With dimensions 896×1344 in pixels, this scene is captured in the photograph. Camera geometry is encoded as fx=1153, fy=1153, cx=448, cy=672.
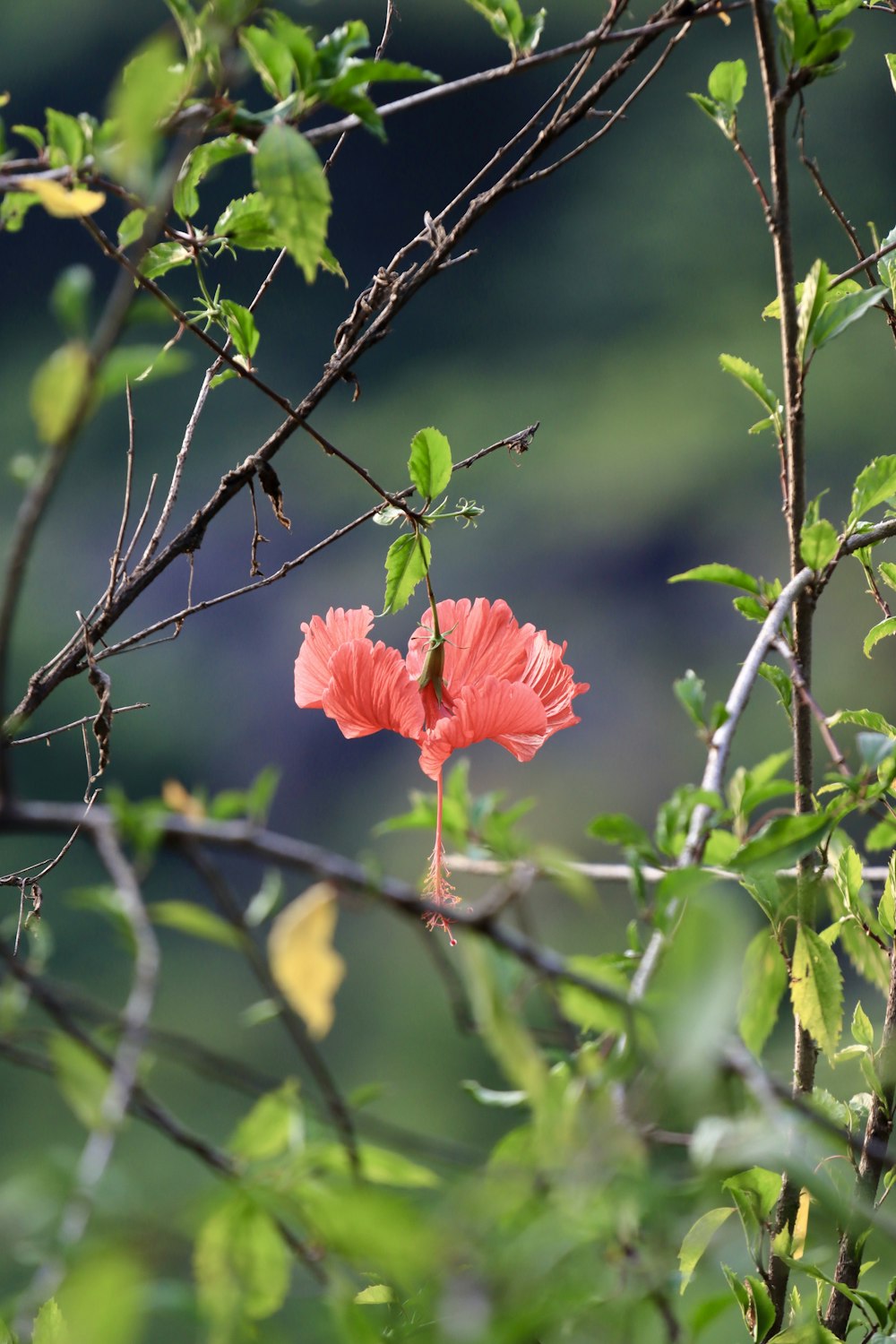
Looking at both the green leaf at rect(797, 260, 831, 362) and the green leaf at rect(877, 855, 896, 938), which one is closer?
the green leaf at rect(797, 260, 831, 362)

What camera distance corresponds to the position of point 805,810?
0.36 metres

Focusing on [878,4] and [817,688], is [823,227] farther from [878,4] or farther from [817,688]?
[878,4]

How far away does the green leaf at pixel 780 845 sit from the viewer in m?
0.24

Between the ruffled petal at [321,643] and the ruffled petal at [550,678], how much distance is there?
0.21 feet

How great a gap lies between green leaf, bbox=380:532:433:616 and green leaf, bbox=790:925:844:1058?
17cm

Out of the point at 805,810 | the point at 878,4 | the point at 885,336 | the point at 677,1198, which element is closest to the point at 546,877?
the point at 677,1198

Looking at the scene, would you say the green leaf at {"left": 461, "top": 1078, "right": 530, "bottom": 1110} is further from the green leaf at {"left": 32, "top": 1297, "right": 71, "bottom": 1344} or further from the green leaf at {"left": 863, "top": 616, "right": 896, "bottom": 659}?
the green leaf at {"left": 863, "top": 616, "right": 896, "bottom": 659}

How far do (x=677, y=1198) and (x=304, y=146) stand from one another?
0.21 meters

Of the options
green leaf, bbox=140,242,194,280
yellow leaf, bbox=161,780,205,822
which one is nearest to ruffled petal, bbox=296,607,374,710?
green leaf, bbox=140,242,194,280

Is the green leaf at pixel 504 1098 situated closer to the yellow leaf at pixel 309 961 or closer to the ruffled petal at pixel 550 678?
the yellow leaf at pixel 309 961

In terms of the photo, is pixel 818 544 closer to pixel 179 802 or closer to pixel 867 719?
pixel 867 719

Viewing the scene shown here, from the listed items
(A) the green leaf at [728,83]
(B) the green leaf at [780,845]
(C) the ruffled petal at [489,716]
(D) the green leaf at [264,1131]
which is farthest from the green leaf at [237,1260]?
(A) the green leaf at [728,83]

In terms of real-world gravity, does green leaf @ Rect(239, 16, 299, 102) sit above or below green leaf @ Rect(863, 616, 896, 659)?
above

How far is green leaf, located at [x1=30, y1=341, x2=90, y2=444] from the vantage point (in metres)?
0.17
